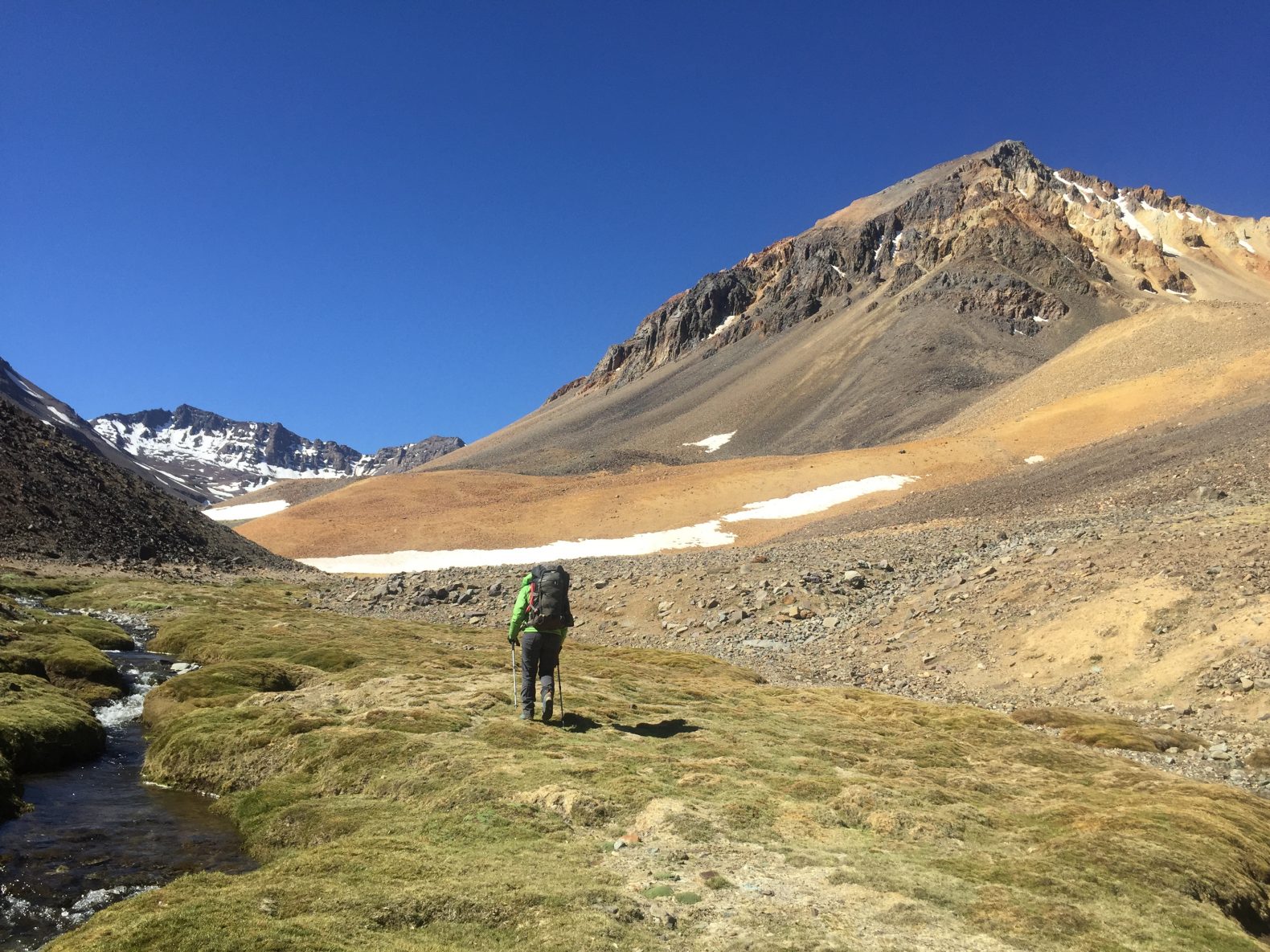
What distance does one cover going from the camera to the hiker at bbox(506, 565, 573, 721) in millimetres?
13914

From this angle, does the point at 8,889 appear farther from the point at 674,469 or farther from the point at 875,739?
the point at 674,469

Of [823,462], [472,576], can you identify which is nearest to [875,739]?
[472,576]

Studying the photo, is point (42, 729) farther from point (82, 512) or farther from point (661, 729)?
point (82, 512)

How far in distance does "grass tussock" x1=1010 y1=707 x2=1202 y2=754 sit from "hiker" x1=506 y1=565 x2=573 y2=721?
11712 millimetres

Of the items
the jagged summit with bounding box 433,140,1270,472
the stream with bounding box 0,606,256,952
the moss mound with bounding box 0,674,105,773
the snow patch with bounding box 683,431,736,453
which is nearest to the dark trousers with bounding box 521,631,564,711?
the stream with bounding box 0,606,256,952

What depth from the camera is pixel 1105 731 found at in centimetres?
1664

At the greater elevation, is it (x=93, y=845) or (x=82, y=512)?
(x=82, y=512)

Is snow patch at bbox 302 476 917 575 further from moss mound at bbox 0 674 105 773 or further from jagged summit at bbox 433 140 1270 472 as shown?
moss mound at bbox 0 674 105 773

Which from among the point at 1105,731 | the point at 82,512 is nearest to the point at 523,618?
the point at 1105,731

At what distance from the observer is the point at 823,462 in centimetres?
8312

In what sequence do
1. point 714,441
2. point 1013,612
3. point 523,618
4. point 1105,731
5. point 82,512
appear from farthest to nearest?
point 714,441
point 82,512
point 1013,612
point 1105,731
point 523,618

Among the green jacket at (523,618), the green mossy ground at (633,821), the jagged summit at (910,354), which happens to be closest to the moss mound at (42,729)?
the green mossy ground at (633,821)

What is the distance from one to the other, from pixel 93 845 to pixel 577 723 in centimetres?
755

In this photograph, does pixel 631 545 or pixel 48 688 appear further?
pixel 631 545
